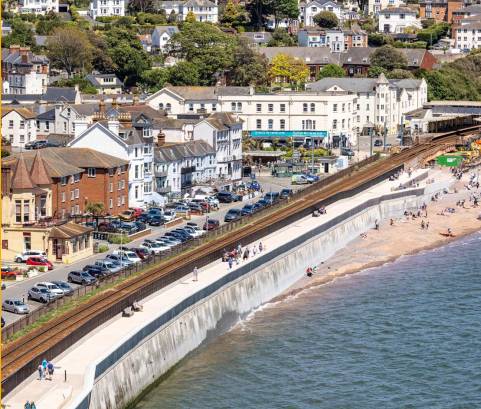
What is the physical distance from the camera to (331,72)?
529 ft

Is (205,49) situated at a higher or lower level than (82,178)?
higher

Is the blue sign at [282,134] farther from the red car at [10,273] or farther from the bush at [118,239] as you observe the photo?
the red car at [10,273]

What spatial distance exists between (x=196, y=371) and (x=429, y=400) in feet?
32.5

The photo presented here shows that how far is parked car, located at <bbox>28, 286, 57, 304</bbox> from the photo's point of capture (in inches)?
2366

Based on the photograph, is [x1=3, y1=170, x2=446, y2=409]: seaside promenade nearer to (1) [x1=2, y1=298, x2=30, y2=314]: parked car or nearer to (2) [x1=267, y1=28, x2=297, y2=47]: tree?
(1) [x1=2, y1=298, x2=30, y2=314]: parked car

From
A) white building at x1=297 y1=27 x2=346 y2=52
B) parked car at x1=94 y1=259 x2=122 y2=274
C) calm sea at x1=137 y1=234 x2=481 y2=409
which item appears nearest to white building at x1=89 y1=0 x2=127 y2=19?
white building at x1=297 y1=27 x2=346 y2=52

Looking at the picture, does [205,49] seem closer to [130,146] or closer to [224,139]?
[224,139]

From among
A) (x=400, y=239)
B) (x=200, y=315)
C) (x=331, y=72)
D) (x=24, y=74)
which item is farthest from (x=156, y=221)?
(x=331, y=72)

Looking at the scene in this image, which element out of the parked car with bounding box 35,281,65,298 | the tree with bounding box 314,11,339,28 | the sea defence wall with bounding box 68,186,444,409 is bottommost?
the sea defence wall with bounding box 68,186,444,409

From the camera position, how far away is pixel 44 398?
1698 inches

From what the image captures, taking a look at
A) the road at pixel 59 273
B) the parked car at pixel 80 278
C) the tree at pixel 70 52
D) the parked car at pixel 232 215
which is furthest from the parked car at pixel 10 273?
the tree at pixel 70 52

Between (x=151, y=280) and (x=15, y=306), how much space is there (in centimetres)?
655

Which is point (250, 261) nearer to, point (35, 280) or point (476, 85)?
point (35, 280)

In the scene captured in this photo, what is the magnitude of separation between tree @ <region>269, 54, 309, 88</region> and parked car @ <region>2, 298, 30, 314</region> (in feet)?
327
